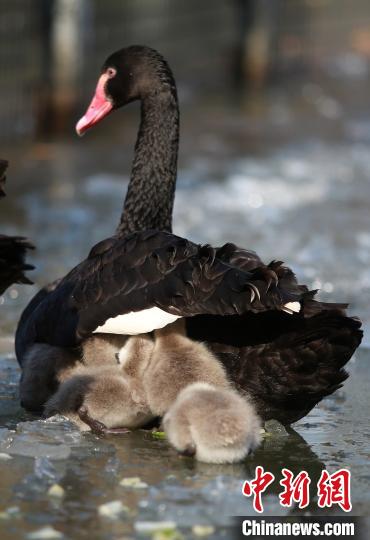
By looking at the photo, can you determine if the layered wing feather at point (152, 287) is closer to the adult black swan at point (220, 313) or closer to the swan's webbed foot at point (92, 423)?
the adult black swan at point (220, 313)

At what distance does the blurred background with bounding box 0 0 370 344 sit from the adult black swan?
1.29 metres

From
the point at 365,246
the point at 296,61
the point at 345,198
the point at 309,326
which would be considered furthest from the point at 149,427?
the point at 296,61

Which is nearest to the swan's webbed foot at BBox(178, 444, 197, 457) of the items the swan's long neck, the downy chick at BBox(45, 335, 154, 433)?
the downy chick at BBox(45, 335, 154, 433)

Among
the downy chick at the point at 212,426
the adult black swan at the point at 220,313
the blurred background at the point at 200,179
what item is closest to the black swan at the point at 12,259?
the adult black swan at the point at 220,313

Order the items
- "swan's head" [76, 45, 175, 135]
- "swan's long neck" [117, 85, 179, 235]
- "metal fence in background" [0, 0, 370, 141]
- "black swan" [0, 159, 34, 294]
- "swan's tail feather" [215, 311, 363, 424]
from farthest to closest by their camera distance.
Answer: "metal fence in background" [0, 0, 370, 141] < "swan's head" [76, 45, 175, 135] < "swan's long neck" [117, 85, 179, 235] < "black swan" [0, 159, 34, 294] < "swan's tail feather" [215, 311, 363, 424]

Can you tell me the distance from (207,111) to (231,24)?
211 centimetres

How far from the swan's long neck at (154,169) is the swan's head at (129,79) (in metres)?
0.04

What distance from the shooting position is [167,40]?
46.6ft

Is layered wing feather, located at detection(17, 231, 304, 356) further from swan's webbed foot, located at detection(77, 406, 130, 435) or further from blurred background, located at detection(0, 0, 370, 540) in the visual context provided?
blurred background, located at detection(0, 0, 370, 540)

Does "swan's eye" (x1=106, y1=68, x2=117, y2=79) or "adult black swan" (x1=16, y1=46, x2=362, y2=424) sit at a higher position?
"swan's eye" (x1=106, y1=68, x2=117, y2=79)

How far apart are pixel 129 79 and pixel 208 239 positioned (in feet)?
8.63

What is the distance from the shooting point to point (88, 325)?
4309 mm

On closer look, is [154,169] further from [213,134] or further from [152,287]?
[213,134]

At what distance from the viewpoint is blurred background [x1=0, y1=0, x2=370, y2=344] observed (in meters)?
8.02
